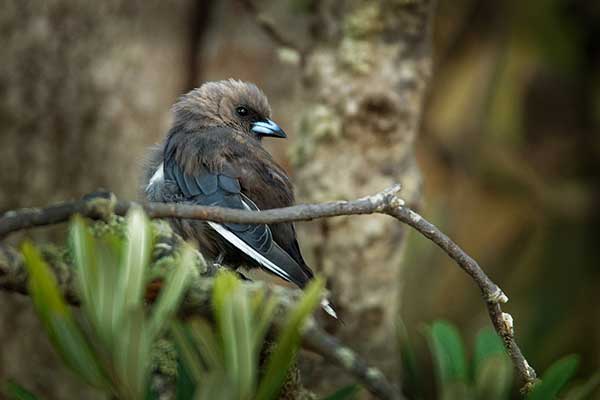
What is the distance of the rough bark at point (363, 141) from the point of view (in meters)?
4.46

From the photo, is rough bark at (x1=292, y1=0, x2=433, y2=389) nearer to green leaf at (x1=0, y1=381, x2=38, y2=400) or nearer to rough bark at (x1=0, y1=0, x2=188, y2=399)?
rough bark at (x1=0, y1=0, x2=188, y2=399)

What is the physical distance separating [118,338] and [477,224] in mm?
6566

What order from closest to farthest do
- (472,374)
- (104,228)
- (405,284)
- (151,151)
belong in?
(104,228), (472,374), (151,151), (405,284)

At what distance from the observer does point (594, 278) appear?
8.01m

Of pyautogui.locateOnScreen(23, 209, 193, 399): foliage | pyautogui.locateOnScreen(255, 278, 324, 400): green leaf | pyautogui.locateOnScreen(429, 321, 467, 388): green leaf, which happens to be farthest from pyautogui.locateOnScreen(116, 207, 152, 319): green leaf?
pyautogui.locateOnScreen(429, 321, 467, 388): green leaf

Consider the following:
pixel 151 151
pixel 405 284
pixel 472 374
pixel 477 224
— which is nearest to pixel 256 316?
pixel 472 374

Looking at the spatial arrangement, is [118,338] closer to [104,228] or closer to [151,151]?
[104,228]

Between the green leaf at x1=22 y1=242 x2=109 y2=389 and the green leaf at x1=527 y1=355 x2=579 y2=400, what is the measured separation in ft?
3.12

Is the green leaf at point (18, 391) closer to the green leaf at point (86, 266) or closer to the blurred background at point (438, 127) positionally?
the green leaf at point (86, 266)

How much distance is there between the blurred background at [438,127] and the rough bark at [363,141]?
4.06ft

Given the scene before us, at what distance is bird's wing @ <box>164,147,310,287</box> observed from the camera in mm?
3793

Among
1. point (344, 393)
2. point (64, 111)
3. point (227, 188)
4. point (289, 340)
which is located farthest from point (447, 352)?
point (64, 111)

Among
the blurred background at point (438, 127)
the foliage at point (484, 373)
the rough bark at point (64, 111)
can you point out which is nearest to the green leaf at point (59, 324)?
the foliage at point (484, 373)

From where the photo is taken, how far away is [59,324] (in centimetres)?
179
